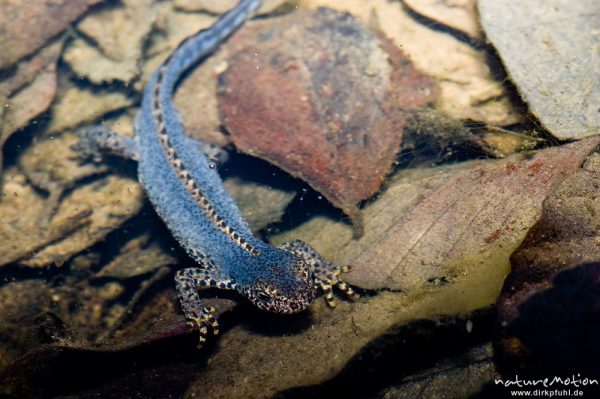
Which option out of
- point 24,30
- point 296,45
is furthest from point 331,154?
point 24,30

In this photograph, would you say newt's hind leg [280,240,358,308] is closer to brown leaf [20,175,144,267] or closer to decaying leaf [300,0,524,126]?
decaying leaf [300,0,524,126]

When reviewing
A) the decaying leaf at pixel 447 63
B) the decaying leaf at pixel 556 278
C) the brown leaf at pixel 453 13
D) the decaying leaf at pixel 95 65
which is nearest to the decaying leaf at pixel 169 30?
the decaying leaf at pixel 95 65

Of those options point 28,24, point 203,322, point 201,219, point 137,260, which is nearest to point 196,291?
point 203,322

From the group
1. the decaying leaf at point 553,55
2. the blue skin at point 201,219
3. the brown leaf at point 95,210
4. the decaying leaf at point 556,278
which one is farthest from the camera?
the brown leaf at point 95,210

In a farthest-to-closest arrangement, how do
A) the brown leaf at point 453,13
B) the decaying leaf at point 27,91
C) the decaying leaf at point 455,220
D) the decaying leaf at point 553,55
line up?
1. the decaying leaf at point 27,91
2. the brown leaf at point 453,13
3. the decaying leaf at point 553,55
4. the decaying leaf at point 455,220

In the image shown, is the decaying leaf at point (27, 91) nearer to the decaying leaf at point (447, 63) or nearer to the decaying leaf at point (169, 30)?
the decaying leaf at point (169, 30)

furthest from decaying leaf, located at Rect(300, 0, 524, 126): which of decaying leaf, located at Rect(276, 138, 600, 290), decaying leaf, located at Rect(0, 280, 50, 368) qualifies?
decaying leaf, located at Rect(0, 280, 50, 368)

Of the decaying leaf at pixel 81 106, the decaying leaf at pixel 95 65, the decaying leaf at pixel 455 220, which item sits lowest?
the decaying leaf at pixel 455 220

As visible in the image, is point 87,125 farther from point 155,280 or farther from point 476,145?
point 476,145
